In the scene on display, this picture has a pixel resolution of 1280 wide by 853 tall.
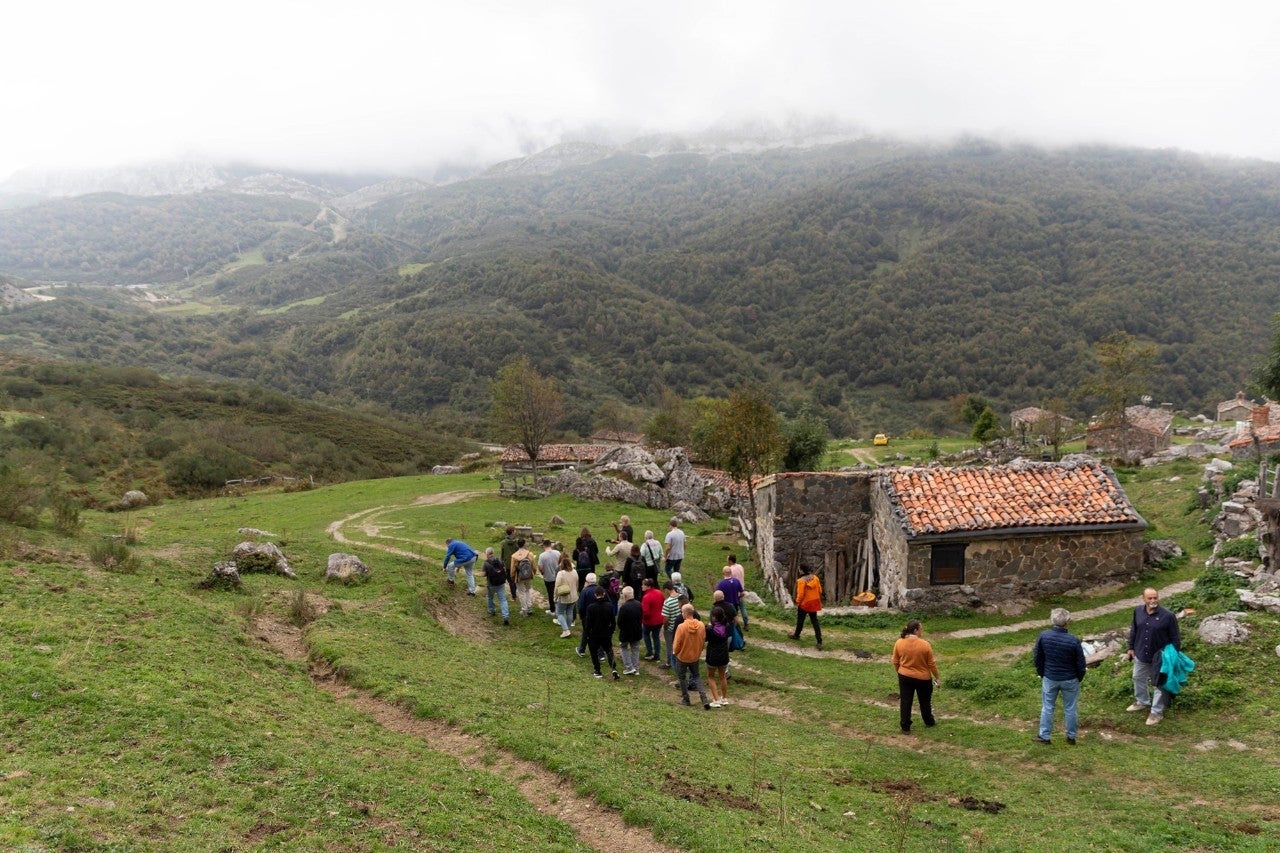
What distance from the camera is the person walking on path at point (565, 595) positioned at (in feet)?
49.8

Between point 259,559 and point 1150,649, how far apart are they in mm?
18528

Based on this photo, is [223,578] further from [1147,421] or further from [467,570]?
[1147,421]

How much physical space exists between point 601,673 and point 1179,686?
9633 mm

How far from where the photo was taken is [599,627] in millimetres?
13211

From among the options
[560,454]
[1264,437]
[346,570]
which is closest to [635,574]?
[346,570]

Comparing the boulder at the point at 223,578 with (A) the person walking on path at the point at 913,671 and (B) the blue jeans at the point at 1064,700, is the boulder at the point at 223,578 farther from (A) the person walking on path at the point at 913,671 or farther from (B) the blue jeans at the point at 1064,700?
(B) the blue jeans at the point at 1064,700

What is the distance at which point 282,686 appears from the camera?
385 inches

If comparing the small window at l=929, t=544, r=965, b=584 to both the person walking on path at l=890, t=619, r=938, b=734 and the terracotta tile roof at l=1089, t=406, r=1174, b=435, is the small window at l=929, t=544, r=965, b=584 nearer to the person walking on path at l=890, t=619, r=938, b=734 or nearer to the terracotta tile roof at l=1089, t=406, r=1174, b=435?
the person walking on path at l=890, t=619, r=938, b=734

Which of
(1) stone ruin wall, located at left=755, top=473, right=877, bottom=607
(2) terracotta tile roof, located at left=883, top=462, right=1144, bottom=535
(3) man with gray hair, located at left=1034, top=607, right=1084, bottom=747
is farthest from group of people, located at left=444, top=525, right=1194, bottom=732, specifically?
(2) terracotta tile roof, located at left=883, top=462, right=1144, bottom=535

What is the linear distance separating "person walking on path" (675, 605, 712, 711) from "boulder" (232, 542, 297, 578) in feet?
35.3

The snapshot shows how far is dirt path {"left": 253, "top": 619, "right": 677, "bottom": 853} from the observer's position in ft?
22.9

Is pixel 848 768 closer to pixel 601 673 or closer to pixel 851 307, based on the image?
pixel 601 673

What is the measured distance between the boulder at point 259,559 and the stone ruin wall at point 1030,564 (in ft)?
53.7

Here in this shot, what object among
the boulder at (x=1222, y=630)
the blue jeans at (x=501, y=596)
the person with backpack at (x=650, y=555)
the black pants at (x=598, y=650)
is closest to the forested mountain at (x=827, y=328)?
the person with backpack at (x=650, y=555)
